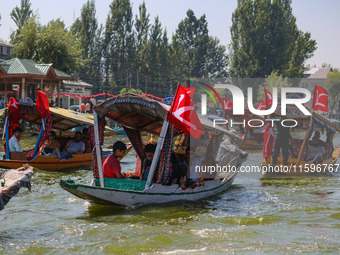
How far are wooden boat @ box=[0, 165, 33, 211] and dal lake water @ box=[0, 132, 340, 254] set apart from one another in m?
0.95

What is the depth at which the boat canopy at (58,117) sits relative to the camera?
16.4m

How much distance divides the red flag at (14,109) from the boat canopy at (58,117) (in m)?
0.12

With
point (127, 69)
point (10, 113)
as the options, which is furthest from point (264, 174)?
point (127, 69)

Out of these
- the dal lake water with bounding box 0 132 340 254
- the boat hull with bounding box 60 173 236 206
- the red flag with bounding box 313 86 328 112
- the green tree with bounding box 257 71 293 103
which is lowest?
the dal lake water with bounding box 0 132 340 254

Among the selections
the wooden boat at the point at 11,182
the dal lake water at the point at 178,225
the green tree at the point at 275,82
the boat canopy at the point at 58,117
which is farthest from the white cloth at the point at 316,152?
the green tree at the point at 275,82

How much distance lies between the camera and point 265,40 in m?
60.6

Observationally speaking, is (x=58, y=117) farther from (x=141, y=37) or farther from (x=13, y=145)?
(x=141, y=37)

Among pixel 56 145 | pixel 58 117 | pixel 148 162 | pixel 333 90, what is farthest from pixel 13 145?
pixel 333 90

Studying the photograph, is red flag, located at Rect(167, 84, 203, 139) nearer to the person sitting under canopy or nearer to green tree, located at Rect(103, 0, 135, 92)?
the person sitting under canopy

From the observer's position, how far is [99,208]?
11.1 metres

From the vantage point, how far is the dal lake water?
843 centimetres

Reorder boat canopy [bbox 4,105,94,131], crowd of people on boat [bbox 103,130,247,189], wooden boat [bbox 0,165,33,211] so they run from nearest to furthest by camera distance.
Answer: wooden boat [bbox 0,165,33,211] → crowd of people on boat [bbox 103,130,247,189] → boat canopy [bbox 4,105,94,131]

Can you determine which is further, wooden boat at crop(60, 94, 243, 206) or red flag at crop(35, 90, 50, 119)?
red flag at crop(35, 90, 50, 119)

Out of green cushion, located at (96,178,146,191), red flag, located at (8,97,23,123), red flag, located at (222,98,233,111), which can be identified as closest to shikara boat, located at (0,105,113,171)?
red flag, located at (8,97,23,123)
